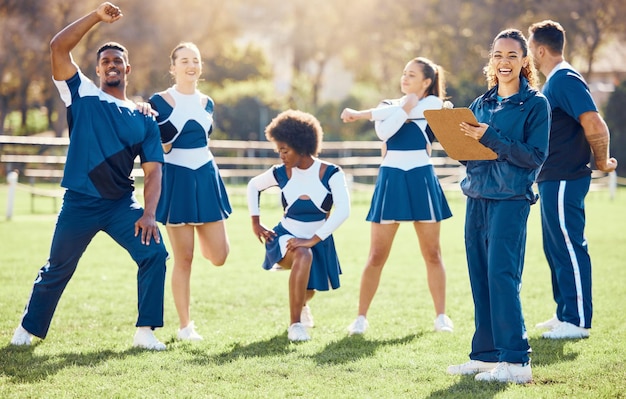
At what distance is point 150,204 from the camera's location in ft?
19.9

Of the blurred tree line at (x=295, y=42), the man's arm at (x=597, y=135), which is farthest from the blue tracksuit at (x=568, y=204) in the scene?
the blurred tree line at (x=295, y=42)

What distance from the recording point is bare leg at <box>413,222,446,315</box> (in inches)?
281

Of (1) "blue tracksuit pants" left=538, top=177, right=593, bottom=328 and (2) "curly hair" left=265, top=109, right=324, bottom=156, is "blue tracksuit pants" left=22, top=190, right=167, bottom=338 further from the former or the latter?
(1) "blue tracksuit pants" left=538, top=177, right=593, bottom=328

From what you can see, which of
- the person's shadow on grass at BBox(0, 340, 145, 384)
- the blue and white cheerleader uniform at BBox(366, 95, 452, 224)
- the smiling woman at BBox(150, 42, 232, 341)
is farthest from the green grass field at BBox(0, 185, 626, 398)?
the blue and white cheerleader uniform at BBox(366, 95, 452, 224)

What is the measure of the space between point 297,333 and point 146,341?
44.0 inches

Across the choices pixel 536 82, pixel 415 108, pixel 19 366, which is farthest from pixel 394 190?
pixel 19 366

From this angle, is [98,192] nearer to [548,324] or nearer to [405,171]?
[405,171]

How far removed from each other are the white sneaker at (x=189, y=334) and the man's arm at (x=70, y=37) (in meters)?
2.09

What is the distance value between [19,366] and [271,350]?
168 centimetres

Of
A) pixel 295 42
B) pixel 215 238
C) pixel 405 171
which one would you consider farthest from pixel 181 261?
pixel 295 42

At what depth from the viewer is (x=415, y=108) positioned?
23.1 ft

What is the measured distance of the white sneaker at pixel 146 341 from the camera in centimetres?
621

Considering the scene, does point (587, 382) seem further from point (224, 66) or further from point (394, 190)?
point (224, 66)

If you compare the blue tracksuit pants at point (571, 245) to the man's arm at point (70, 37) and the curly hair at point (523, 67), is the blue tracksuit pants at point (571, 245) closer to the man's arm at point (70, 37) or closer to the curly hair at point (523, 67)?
the curly hair at point (523, 67)
